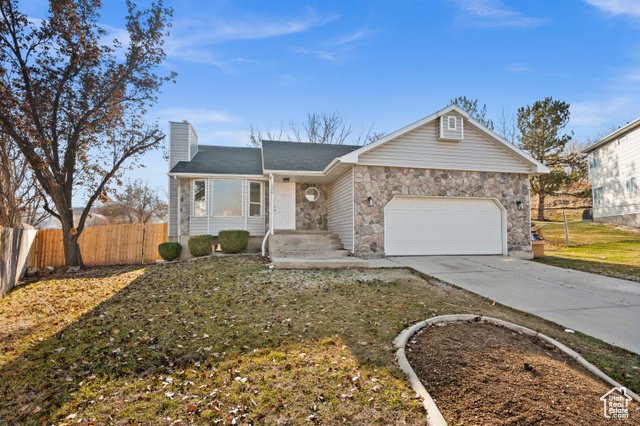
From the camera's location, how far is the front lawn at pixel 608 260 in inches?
314

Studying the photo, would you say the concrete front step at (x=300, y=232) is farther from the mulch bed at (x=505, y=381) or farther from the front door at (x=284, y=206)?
the mulch bed at (x=505, y=381)

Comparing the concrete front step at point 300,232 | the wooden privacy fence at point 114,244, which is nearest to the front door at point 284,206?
the concrete front step at point 300,232

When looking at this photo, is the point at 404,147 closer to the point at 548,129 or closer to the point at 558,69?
the point at 558,69

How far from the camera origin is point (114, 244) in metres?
13.1

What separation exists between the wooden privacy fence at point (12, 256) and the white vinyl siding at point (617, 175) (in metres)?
27.1

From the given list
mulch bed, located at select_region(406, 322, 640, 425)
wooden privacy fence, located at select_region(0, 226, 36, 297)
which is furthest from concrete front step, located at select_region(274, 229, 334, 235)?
mulch bed, located at select_region(406, 322, 640, 425)

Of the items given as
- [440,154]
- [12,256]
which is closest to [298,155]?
[440,154]

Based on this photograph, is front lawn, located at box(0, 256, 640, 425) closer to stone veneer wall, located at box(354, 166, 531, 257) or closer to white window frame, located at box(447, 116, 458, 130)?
stone veneer wall, located at box(354, 166, 531, 257)

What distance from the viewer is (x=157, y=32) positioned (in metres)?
12.1

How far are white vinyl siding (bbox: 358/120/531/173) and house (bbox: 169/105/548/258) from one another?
3 centimetres

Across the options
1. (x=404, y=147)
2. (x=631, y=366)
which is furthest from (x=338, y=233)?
(x=631, y=366)

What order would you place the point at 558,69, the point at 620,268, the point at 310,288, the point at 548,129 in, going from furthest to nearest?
the point at 548,129 → the point at 558,69 → the point at 620,268 → the point at 310,288

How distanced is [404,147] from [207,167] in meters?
7.43

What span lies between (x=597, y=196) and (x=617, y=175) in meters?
2.20
